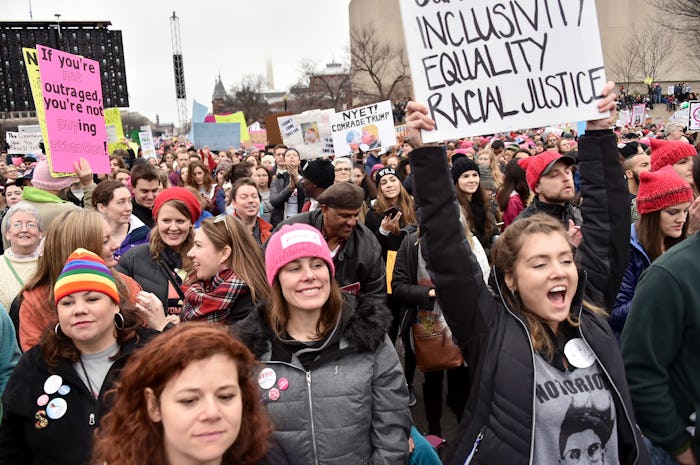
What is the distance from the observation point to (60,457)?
2.39m

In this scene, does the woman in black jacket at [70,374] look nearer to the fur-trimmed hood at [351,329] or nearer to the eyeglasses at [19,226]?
the fur-trimmed hood at [351,329]

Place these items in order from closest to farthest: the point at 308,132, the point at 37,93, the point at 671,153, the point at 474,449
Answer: the point at 474,449 → the point at 671,153 → the point at 37,93 → the point at 308,132

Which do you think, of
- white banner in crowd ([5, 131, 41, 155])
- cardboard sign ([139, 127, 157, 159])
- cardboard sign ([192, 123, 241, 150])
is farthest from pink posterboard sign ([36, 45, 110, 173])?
white banner in crowd ([5, 131, 41, 155])

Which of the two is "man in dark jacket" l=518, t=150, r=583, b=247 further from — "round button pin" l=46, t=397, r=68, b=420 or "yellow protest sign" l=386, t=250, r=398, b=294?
"round button pin" l=46, t=397, r=68, b=420

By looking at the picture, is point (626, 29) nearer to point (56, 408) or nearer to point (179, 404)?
point (56, 408)

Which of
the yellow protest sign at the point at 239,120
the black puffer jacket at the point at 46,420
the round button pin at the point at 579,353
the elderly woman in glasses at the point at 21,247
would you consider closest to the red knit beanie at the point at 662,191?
the round button pin at the point at 579,353

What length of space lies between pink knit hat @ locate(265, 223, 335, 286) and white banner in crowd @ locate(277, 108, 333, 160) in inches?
366

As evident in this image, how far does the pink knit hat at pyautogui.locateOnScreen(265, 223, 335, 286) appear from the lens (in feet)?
8.41

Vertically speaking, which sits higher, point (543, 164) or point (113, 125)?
point (113, 125)

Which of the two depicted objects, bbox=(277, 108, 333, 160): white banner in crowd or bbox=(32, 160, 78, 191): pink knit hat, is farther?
bbox=(277, 108, 333, 160): white banner in crowd

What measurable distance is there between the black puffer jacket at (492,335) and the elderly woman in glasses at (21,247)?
9.73 feet

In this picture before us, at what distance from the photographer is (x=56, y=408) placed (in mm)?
2406

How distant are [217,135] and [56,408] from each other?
15.2 m

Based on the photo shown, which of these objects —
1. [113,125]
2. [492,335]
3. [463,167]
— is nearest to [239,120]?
[113,125]
